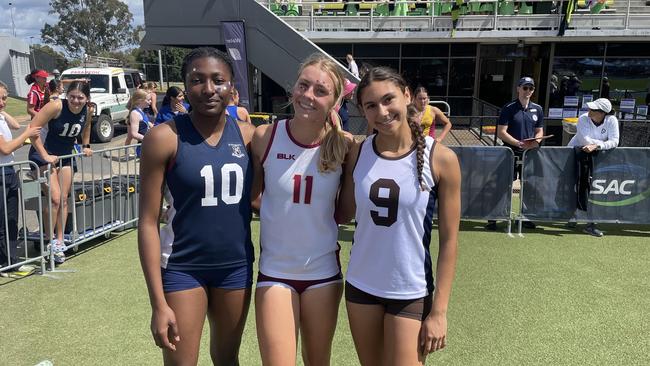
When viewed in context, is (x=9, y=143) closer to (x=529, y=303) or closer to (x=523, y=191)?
(x=529, y=303)

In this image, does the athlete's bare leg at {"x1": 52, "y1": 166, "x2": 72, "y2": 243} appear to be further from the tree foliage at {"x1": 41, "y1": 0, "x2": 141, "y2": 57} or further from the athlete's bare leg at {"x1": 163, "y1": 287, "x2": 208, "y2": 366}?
the tree foliage at {"x1": 41, "y1": 0, "x2": 141, "y2": 57}

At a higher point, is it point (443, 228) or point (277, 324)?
point (443, 228)

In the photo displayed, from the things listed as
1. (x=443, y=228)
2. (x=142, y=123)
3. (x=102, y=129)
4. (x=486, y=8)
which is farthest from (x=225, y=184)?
(x=486, y=8)

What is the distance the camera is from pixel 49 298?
459cm

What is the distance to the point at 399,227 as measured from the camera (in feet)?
7.25

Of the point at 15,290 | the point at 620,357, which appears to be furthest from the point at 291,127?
Result: the point at 15,290

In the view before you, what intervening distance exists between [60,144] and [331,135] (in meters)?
4.69

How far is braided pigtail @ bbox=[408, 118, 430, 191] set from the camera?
219 cm

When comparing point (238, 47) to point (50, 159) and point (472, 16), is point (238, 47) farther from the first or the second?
point (50, 159)

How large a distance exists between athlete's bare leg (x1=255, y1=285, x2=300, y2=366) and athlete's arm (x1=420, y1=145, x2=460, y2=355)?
1.94 ft

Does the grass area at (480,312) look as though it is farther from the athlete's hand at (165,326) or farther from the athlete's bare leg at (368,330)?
the athlete's hand at (165,326)

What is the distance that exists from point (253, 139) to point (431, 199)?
0.89 metres

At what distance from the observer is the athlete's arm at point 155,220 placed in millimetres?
2104

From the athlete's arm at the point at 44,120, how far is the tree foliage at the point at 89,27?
3137 inches
